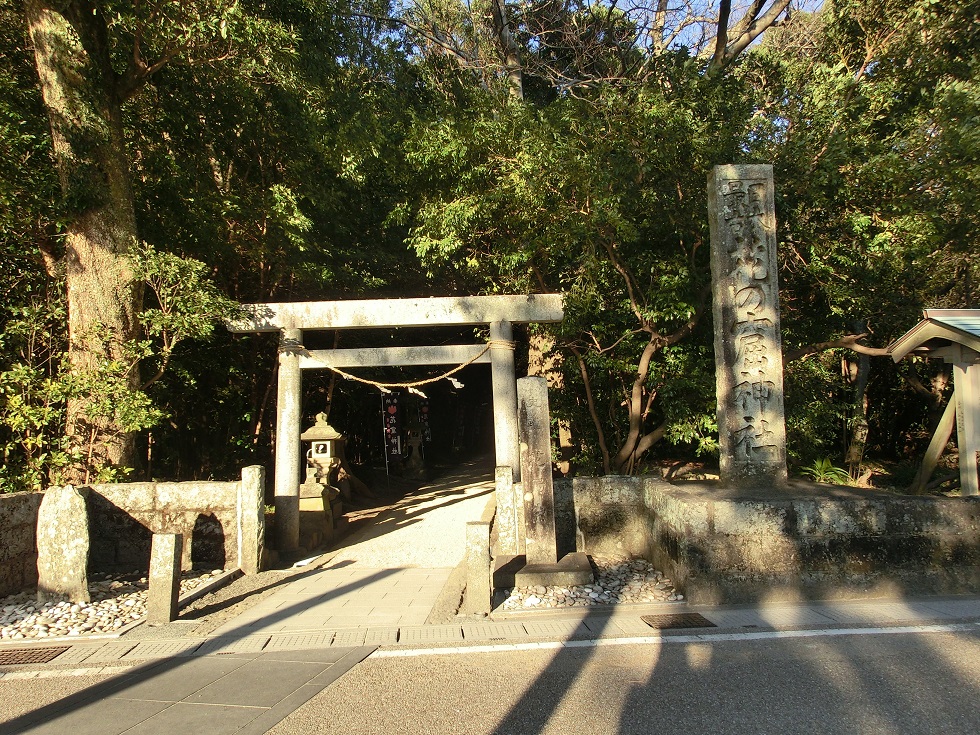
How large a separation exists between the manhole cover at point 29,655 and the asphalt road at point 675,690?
2.65 m

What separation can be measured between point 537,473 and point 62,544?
4949 millimetres

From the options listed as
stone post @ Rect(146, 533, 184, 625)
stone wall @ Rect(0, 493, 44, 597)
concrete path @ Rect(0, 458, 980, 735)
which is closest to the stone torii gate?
concrete path @ Rect(0, 458, 980, 735)

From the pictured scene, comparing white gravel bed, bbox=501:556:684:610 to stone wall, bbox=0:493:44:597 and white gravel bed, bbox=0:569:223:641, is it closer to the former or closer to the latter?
white gravel bed, bbox=0:569:223:641

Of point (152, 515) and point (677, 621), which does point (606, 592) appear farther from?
point (152, 515)

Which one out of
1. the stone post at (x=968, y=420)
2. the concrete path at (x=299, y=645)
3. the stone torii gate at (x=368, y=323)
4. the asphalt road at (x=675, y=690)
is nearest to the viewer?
the asphalt road at (x=675, y=690)

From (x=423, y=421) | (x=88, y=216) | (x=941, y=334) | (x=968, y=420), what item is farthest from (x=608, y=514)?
(x=423, y=421)

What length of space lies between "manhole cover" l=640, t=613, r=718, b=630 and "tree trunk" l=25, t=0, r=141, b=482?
6700mm

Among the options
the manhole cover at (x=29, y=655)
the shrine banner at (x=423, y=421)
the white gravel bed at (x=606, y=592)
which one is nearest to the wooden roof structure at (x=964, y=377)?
the white gravel bed at (x=606, y=592)

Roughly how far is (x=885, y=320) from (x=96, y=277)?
37.9 feet

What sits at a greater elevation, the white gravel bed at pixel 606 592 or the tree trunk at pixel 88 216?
the tree trunk at pixel 88 216

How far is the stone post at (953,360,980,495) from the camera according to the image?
23.7ft

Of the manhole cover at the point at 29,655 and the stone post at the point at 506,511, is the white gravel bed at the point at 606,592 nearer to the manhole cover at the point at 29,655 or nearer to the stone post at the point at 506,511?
the stone post at the point at 506,511

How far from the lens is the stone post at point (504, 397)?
9156 millimetres

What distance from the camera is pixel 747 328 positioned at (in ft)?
22.0
